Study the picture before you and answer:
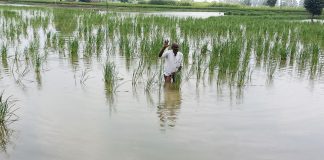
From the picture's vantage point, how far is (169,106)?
7.25 metres

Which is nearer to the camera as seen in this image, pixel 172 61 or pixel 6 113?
pixel 6 113

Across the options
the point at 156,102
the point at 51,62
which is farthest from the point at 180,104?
the point at 51,62

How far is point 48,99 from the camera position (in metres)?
7.33

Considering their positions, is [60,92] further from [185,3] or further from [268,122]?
[185,3]

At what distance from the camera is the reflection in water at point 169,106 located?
6.40 metres

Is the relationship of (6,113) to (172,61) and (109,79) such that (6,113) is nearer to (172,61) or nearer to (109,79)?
(109,79)

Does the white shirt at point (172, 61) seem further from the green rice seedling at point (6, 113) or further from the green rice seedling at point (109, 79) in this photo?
the green rice seedling at point (6, 113)

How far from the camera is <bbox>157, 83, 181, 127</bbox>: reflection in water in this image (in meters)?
6.40

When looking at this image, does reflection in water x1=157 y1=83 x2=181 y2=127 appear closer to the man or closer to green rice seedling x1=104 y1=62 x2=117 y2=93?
the man

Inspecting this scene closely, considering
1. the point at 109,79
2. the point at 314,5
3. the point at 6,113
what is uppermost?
the point at 314,5

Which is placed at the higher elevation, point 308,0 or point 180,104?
point 308,0

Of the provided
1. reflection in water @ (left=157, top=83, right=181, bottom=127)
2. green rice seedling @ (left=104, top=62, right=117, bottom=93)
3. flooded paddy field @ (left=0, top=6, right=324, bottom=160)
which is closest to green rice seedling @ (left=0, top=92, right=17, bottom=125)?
flooded paddy field @ (left=0, top=6, right=324, bottom=160)

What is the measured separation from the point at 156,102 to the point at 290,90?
3.44 meters

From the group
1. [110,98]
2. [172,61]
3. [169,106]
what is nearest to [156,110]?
[169,106]
